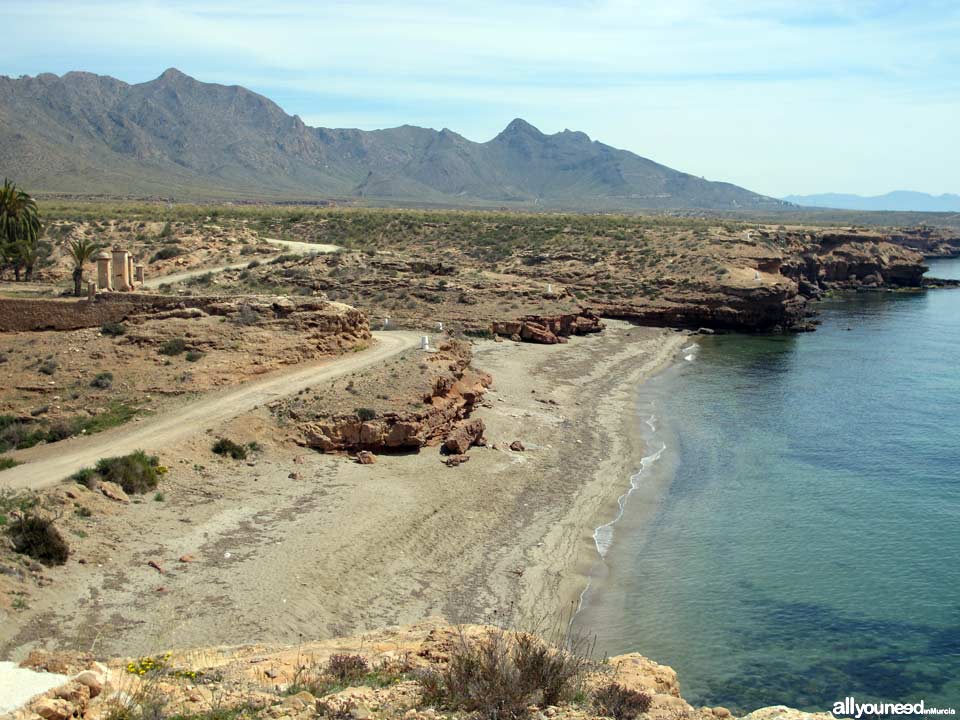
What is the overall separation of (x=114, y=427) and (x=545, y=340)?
28.5 meters

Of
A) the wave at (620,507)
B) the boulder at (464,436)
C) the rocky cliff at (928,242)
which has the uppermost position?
the rocky cliff at (928,242)

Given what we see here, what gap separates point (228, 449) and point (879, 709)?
15515 mm

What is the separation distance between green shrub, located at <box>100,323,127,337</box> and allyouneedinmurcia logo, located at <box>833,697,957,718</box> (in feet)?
75.0

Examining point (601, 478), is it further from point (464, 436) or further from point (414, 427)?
point (414, 427)

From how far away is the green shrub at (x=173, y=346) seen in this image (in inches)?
1064

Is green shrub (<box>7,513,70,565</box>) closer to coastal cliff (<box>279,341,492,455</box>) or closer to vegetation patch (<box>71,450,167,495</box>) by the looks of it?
vegetation patch (<box>71,450,167,495</box>)

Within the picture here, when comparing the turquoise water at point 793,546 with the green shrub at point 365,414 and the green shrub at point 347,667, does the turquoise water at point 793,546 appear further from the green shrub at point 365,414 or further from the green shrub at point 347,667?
the green shrub at point 365,414

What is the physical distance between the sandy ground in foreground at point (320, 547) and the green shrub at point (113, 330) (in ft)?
23.3

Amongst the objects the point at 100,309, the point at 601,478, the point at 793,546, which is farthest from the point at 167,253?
the point at 793,546

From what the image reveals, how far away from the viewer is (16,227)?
131 ft

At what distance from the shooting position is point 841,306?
75.8 m

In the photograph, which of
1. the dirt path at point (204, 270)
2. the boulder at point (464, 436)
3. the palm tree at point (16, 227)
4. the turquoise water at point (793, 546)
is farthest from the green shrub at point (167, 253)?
the boulder at point (464, 436)

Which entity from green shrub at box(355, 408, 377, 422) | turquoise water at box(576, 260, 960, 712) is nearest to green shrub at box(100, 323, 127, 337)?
green shrub at box(355, 408, 377, 422)

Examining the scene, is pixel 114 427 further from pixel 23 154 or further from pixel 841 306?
pixel 23 154
